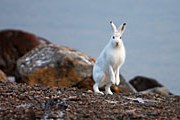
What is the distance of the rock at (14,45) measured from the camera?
24422mm

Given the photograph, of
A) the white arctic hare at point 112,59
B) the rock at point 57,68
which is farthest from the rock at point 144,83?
the white arctic hare at point 112,59

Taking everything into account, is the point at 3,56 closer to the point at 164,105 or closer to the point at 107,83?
the point at 107,83

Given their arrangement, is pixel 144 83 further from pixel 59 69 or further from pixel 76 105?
pixel 76 105

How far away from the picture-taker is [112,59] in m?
11.2

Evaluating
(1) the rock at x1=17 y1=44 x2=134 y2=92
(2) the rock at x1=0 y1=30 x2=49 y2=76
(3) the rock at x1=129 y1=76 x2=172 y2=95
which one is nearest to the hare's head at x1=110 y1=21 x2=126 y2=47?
(1) the rock at x1=17 y1=44 x2=134 y2=92

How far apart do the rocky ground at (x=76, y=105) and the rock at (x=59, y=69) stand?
648 centimetres

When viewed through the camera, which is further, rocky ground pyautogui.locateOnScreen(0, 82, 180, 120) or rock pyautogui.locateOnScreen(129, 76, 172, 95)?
rock pyautogui.locateOnScreen(129, 76, 172, 95)

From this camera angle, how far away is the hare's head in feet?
36.3

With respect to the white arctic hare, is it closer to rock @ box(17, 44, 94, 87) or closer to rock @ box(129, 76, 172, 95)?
rock @ box(17, 44, 94, 87)

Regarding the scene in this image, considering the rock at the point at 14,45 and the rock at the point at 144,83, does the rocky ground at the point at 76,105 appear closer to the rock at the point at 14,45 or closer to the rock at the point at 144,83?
the rock at the point at 144,83

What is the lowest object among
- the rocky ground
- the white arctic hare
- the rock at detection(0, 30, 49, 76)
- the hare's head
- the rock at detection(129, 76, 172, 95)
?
the rocky ground

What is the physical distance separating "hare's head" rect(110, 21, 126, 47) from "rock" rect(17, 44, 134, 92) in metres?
5.81

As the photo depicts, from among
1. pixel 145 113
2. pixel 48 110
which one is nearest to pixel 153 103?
pixel 145 113

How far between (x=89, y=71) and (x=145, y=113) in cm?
844
